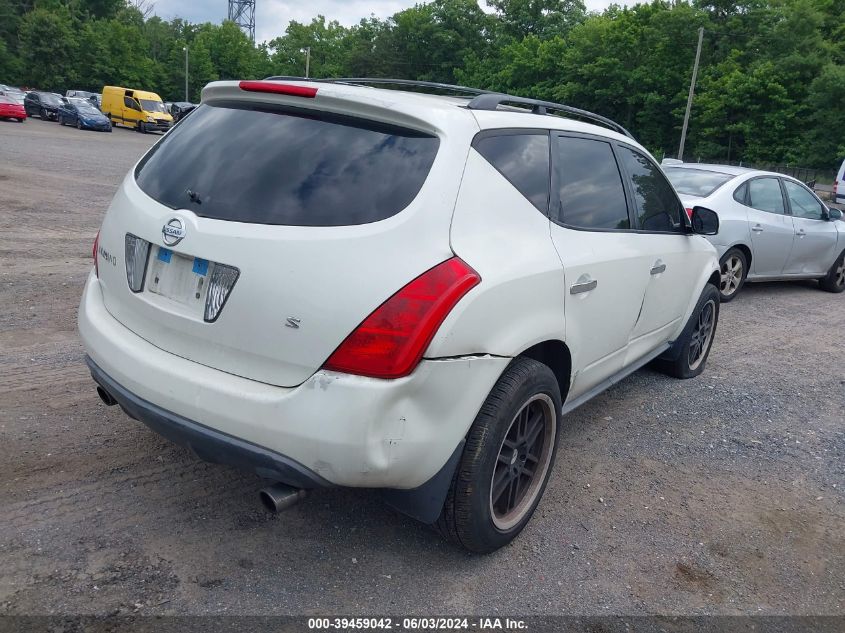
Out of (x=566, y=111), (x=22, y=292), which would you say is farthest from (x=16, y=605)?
(x=22, y=292)

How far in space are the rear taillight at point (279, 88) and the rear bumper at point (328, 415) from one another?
1123mm

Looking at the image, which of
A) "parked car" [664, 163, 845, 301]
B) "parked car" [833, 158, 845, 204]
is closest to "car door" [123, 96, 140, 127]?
"parked car" [833, 158, 845, 204]

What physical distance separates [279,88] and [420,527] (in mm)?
1984

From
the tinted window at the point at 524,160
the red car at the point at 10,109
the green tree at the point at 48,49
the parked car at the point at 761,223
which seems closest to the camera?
the tinted window at the point at 524,160

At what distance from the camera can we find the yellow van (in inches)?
1650

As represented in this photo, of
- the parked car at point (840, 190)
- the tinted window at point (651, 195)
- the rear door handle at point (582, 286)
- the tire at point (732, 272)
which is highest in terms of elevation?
the tinted window at point (651, 195)

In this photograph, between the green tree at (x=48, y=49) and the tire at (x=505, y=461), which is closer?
the tire at (x=505, y=461)

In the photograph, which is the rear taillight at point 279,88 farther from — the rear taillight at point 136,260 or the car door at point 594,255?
the car door at point 594,255

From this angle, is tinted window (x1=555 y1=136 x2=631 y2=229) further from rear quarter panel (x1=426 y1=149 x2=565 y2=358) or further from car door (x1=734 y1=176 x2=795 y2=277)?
car door (x1=734 y1=176 x2=795 y2=277)

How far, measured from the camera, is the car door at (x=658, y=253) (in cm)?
414

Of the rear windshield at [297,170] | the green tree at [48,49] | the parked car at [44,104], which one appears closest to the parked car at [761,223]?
the rear windshield at [297,170]

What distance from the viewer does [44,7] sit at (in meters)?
79.1

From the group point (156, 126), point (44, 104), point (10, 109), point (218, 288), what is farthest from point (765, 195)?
point (44, 104)

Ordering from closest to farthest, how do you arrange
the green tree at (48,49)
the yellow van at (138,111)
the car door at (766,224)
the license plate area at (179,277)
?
the license plate area at (179,277) → the car door at (766,224) → the yellow van at (138,111) → the green tree at (48,49)
